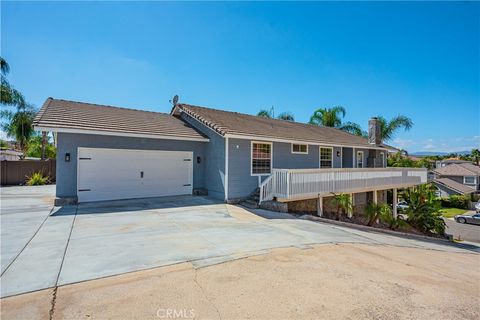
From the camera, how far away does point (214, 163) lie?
11.8 meters

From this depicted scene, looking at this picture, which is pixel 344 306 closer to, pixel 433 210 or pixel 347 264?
pixel 347 264

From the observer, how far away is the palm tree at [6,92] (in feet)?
60.7

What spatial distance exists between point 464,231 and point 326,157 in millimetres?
15930

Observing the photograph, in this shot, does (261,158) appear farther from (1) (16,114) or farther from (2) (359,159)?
(1) (16,114)

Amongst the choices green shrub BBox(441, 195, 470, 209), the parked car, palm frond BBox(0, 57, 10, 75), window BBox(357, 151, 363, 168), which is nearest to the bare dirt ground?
window BBox(357, 151, 363, 168)

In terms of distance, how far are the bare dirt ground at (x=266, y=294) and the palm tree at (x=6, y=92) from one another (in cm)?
2301

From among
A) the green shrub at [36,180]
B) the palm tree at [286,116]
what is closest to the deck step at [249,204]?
the green shrub at [36,180]

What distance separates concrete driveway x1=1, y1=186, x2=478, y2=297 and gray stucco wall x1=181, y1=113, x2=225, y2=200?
76.6 inches

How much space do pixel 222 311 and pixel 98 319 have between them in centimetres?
135

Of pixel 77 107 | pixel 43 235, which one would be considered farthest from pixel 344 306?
pixel 77 107

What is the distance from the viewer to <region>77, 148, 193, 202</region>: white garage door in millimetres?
9742

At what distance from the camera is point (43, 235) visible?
5.69 metres

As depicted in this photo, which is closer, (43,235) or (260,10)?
(43,235)

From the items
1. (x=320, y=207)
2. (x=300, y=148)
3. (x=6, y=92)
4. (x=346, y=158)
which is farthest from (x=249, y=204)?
(x=6, y=92)
